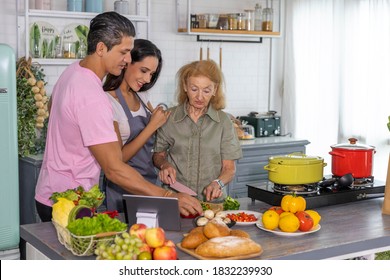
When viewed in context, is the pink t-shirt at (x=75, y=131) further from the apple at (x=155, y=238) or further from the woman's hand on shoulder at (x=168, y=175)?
the apple at (x=155, y=238)

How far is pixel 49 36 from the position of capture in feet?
20.3

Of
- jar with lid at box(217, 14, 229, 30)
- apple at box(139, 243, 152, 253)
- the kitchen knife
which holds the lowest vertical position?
apple at box(139, 243, 152, 253)

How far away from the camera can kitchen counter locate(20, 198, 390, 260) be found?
3.02 metres

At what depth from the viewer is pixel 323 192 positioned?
155 inches

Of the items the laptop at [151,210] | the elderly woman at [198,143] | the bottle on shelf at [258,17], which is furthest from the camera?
the bottle on shelf at [258,17]

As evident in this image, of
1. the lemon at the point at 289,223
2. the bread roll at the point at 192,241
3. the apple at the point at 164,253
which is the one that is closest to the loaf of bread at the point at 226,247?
the bread roll at the point at 192,241

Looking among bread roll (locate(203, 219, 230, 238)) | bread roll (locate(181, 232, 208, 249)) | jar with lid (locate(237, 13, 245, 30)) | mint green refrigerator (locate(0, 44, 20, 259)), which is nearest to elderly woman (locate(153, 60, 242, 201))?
bread roll (locate(203, 219, 230, 238))

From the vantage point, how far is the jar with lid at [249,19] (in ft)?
23.7

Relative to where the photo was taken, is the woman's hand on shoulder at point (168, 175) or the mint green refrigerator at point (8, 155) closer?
the woman's hand on shoulder at point (168, 175)

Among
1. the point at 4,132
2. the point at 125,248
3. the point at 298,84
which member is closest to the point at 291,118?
the point at 298,84

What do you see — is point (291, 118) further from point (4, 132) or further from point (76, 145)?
point (76, 145)

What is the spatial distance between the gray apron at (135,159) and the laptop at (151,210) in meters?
0.93

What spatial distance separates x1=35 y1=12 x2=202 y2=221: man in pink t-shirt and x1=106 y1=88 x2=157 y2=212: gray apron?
0.53 metres

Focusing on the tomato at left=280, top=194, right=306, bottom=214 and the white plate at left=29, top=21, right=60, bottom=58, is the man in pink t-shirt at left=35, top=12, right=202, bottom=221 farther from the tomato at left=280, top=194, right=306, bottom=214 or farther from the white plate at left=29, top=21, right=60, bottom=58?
the white plate at left=29, top=21, right=60, bottom=58
